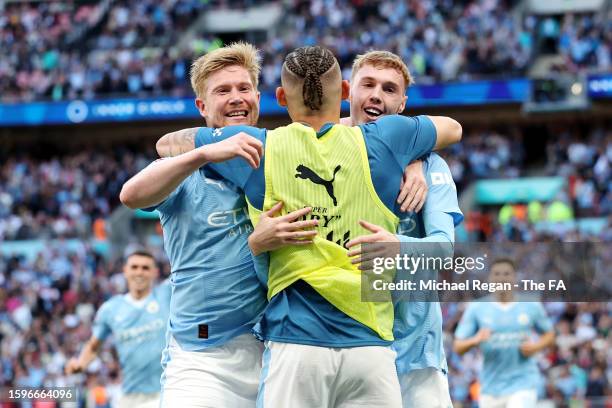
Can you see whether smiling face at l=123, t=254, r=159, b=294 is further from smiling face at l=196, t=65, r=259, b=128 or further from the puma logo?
the puma logo

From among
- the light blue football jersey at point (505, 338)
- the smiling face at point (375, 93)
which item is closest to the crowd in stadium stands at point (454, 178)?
the light blue football jersey at point (505, 338)

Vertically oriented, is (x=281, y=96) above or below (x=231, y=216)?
above

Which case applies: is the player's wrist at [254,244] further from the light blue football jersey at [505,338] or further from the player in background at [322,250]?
the light blue football jersey at [505,338]

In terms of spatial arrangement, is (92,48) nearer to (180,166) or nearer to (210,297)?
(210,297)

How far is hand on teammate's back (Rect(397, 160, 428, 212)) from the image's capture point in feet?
15.7

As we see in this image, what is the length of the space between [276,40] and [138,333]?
20.5 meters

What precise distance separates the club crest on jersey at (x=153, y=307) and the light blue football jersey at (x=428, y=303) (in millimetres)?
5377

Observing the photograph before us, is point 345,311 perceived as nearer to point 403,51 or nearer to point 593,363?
point 593,363

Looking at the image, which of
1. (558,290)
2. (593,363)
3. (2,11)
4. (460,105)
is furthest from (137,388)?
(2,11)

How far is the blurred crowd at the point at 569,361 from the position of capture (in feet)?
50.7

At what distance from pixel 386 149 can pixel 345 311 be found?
68 cm


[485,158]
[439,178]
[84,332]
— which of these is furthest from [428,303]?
[485,158]

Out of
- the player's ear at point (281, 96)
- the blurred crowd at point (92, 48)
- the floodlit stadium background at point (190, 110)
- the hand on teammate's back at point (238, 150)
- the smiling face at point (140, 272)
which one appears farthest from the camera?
the blurred crowd at point (92, 48)

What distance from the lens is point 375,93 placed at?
555 cm
